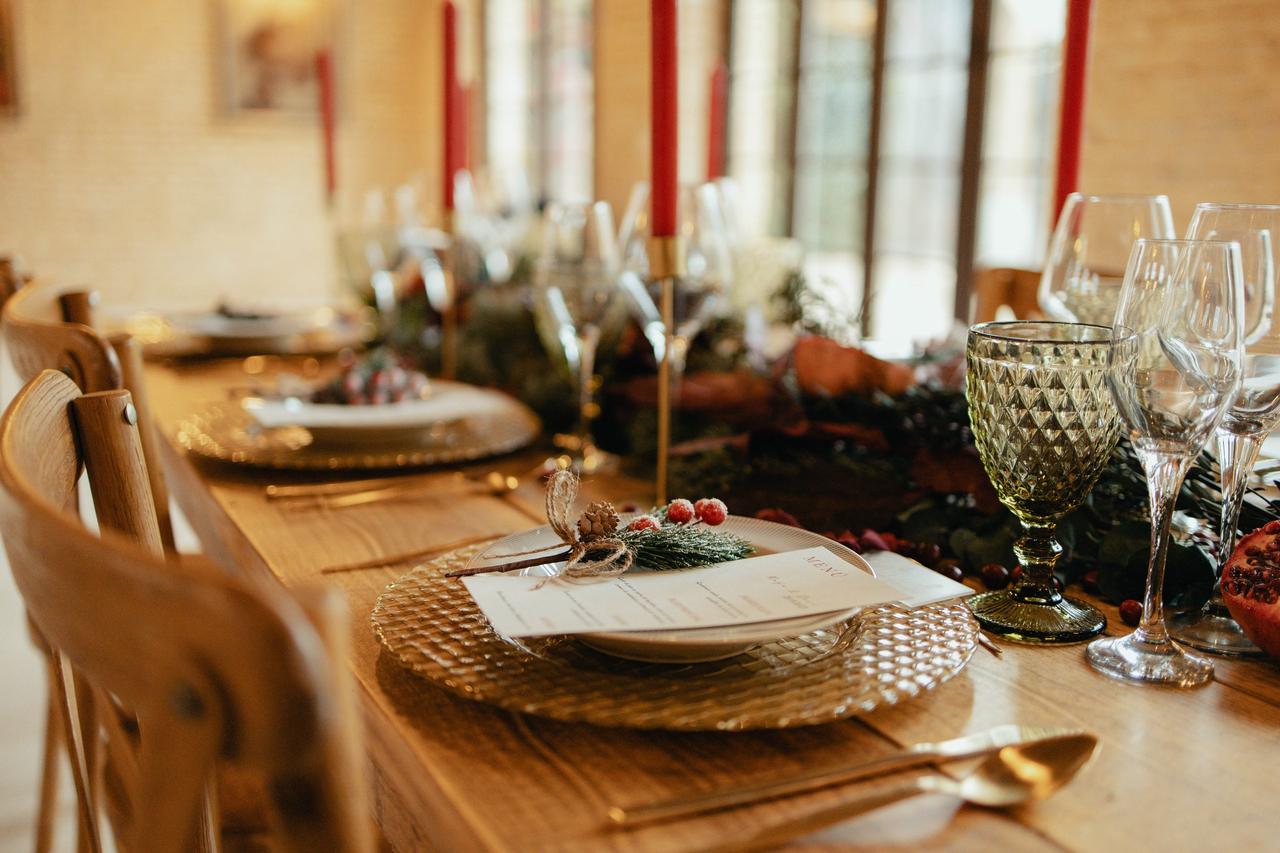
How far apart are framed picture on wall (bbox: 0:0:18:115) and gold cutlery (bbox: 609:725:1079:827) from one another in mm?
8122

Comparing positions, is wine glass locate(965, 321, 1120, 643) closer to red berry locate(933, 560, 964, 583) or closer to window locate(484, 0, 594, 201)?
red berry locate(933, 560, 964, 583)

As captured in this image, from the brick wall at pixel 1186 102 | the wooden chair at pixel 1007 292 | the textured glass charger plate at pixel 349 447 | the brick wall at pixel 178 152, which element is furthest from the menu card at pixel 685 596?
the brick wall at pixel 178 152

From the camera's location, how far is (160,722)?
1.43 feet

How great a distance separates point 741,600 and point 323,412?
0.74 meters

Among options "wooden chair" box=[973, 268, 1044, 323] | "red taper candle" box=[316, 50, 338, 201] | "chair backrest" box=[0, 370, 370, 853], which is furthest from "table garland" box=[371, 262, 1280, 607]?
"red taper candle" box=[316, 50, 338, 201]

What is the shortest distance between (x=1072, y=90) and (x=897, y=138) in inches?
162

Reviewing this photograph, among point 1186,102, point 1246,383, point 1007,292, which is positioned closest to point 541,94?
point 1186,102

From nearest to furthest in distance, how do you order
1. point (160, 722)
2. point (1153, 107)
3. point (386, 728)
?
point (160, 722) → point (386, 728) → point (1153, 107)

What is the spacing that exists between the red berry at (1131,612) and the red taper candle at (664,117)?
495 millimetres

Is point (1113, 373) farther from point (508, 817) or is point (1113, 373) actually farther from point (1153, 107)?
point (1153, 107)

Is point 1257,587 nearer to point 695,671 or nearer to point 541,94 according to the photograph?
point 695,671

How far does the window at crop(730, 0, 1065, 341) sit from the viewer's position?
4457 millimetres

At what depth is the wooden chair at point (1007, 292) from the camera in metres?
1.44

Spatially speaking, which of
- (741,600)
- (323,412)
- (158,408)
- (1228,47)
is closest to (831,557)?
(741,600)
